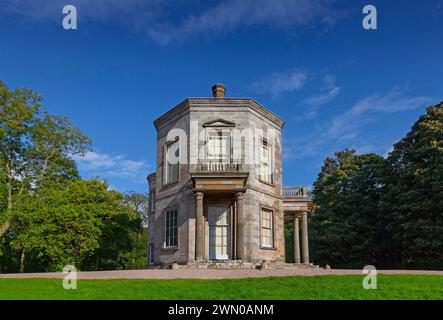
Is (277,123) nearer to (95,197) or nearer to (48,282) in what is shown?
(95,197)

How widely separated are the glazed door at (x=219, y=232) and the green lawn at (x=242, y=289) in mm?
8607

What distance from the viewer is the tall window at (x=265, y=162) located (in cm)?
2652

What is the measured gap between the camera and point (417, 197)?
3195 cm

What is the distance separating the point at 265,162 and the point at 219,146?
11.0 feet

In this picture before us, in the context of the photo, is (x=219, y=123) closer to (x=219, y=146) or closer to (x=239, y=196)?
(x=219, y=146)

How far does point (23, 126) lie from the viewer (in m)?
35.1

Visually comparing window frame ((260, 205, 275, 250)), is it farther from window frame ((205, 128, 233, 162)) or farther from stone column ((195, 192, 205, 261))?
stone column ((195, 192, 205, 261))

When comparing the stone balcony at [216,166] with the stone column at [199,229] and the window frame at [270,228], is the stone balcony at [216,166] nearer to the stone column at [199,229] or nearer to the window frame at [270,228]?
the stone column at [199,229]

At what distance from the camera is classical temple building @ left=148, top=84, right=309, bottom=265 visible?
909 inches

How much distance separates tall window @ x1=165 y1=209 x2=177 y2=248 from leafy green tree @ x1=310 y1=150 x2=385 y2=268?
59.7 feet

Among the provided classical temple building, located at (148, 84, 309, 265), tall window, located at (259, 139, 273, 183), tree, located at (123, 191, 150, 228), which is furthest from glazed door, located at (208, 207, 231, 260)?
tree, located at (123, 191, 150, 228)

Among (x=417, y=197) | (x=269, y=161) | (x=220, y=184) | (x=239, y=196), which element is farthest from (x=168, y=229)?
(x=417, y=197)
